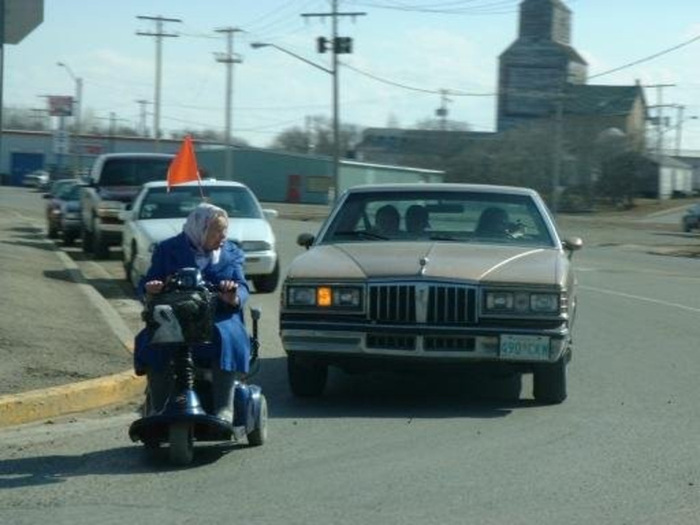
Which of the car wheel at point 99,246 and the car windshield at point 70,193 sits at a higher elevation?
the car windshield at point 70,193

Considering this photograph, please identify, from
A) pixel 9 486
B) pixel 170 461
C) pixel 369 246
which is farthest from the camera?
pixel 369 246

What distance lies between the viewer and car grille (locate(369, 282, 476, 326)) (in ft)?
29.8

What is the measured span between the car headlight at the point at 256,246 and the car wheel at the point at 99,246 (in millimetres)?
7034

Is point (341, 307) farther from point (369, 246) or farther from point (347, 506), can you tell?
point (347, 506)

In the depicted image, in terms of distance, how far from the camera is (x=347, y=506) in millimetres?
6496

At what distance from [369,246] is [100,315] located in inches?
190

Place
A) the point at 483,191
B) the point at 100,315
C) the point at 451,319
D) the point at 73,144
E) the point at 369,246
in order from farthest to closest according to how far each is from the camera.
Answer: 1. the point at 73,144
2. the point at 100,315
3. the point at 483,191
4. the point at 369,246
5. the point at 451,319

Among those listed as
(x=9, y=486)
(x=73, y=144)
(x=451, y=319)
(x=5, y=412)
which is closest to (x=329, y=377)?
(x=451, y=319)

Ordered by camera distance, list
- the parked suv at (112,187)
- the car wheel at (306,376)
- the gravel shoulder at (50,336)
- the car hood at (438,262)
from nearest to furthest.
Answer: the car hood at (438,262)
the car wheel at (306,376)
the gravel shoulder at (50,336)
the parked suv at (112,187)

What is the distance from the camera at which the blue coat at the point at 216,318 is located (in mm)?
7273

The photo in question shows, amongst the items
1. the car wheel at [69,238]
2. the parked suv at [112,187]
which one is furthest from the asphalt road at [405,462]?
the car wheel at [69,238]

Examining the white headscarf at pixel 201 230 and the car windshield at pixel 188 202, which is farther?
the car windshield at pixel 188 202

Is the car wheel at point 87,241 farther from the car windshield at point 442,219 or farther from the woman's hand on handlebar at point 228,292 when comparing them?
the woman's hand on handlebar at point 228,292

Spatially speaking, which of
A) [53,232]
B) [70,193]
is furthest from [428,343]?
[53,232]
